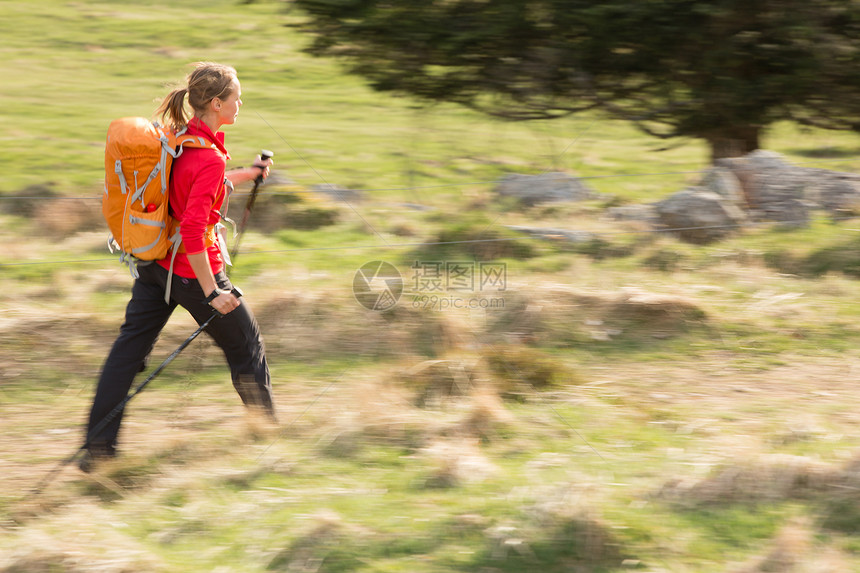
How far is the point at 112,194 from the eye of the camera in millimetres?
3656

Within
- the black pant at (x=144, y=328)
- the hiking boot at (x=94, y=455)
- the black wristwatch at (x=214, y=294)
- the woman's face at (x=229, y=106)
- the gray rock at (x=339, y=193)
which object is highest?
the woman's face at (x=229, y=106)

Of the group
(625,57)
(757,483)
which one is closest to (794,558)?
(757,483)

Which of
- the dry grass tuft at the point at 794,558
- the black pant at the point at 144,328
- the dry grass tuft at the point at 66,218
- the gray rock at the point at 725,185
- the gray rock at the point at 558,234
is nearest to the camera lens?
the dry grass tuft at the point at 794,558

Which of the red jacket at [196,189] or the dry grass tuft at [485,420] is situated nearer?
the red jacket at [196,189]

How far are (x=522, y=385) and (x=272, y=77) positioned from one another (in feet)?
63.7

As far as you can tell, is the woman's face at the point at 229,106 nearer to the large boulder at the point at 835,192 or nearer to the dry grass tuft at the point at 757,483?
the dry grass tuft at the point at 757,483

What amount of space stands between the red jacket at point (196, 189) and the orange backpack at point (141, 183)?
4 cm

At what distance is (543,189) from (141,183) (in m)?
6.60

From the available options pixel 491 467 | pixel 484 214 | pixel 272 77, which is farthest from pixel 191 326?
pixel 272 77

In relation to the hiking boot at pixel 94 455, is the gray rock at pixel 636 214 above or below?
below

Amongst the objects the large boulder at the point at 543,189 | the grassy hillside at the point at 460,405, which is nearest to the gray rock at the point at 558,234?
the grassy hillside at the point at 460,405

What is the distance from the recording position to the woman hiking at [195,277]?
3604 millimetres

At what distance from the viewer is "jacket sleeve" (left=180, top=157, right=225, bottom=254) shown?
356cm

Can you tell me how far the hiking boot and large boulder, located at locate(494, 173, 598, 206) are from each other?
6.05 metres
